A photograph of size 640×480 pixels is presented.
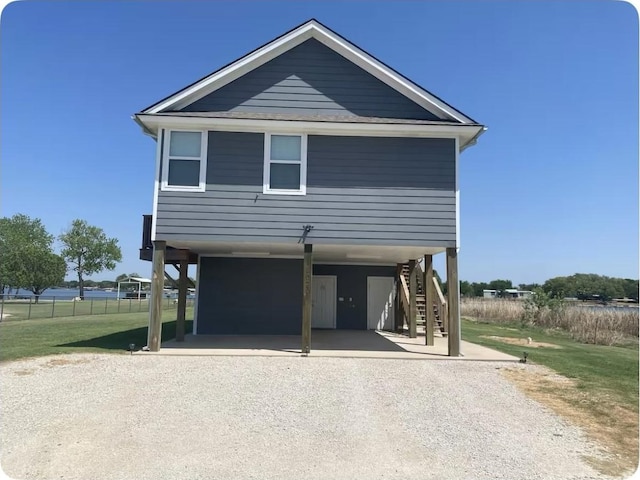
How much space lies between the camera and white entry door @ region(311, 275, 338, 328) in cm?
1600

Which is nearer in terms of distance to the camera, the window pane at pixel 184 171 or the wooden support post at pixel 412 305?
the window pane at pixel 184 171

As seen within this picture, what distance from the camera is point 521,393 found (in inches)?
283

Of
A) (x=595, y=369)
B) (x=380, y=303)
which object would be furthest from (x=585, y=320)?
(x=595, y=369)

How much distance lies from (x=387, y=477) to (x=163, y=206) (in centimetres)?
787

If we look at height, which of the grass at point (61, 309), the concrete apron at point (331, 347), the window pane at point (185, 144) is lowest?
the grass at point (61, 309)

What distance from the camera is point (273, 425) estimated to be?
546cm

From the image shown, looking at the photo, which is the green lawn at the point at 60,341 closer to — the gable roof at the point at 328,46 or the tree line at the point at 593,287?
the gable roof at the point at 328,46

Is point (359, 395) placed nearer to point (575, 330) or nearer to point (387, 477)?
point (387, 477)

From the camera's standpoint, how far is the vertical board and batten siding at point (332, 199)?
10141 millimetres

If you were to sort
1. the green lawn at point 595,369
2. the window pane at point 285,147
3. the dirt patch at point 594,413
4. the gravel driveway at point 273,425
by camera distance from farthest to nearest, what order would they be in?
the window pane at point 285,147 < the green lawn at point 595,369 < the dirt patch at point 594,413 < the gravel driveway at point 273,425

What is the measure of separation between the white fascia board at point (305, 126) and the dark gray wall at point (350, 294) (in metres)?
6.91

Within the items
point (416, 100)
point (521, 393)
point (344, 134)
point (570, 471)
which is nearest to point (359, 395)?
point (521, 393)

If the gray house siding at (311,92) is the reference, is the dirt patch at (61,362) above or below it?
below

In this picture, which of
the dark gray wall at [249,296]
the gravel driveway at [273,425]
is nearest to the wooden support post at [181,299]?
the dark gray wall at [249,296]
